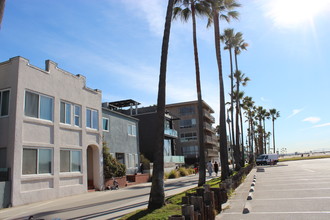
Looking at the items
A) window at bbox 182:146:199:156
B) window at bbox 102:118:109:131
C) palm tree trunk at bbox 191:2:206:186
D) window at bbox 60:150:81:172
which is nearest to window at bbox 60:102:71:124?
window at bbox 60:150:81:172

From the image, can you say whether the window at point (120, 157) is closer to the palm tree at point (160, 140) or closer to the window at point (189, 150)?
the palm tree at point (160, 140)

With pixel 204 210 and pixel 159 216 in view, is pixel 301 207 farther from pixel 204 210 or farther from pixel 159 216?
pixel 159 216

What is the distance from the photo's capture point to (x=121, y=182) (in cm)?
2342

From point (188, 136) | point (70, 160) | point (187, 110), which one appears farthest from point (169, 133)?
point (187, 110)

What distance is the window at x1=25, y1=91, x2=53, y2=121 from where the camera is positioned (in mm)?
15391

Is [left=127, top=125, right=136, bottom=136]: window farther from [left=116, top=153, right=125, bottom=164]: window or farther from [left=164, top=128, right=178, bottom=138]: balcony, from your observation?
[left=164, top=128, right=178, bottom=138]: balcony

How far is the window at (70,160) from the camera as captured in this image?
1753cm

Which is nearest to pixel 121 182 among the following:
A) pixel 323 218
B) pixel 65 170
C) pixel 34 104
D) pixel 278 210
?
pixel 65 170

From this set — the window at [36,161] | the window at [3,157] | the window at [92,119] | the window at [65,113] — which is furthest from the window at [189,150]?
the window at [3,157]

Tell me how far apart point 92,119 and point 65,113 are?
3.09 m

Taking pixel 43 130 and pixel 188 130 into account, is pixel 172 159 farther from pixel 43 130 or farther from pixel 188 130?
pixel 188 130

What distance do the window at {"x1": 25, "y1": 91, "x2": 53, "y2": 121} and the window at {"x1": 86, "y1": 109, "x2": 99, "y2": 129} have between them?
Answer: 12.9 feet

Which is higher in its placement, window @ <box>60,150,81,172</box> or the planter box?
window @ <box>60,150,81,172</box>

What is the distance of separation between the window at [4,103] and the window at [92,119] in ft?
20.6
